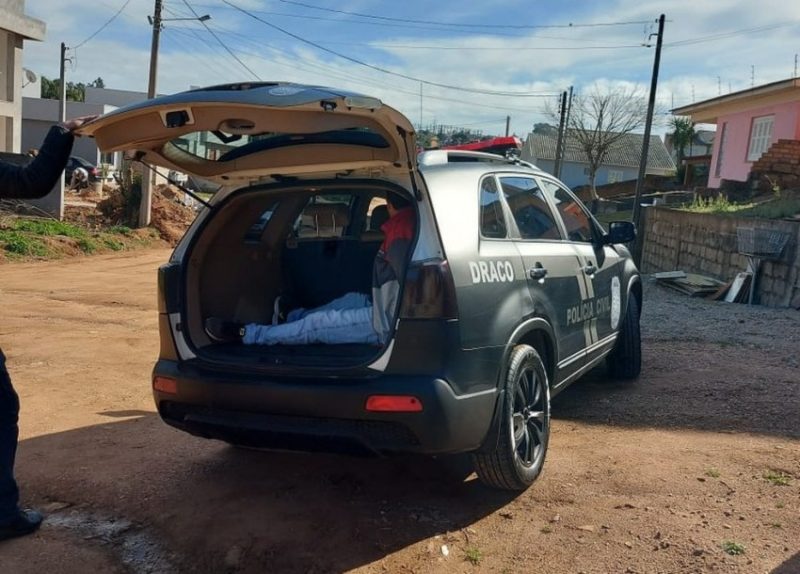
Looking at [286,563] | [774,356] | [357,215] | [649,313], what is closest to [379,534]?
[286,563]

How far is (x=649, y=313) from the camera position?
33.1ft

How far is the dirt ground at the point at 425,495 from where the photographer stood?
135 inches

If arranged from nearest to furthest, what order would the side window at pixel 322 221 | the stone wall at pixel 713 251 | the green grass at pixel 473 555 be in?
the green grass at pixel 473 555 < the side window at pixel 322 221 < the stone wall at pixel 713 251

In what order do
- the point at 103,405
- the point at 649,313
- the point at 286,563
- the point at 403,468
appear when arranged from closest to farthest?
the point at 286,563 → the point at 403,468 → the point at 103,405 → the point at 649,313

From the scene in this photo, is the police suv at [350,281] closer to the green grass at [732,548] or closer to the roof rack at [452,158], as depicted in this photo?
the roof rack at [452,158]

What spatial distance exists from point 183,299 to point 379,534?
1.54 metres

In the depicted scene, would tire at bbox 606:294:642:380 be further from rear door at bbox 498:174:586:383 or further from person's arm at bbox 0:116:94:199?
person's arm at bbox 0:116:94:199

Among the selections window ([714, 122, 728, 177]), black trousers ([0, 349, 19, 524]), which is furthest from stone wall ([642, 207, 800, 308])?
black trousers ([0, 349, 19, 524])

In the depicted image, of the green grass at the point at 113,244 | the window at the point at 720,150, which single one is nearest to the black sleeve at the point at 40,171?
the green grass at the point at 113,244

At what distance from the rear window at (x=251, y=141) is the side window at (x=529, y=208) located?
3.51 feet

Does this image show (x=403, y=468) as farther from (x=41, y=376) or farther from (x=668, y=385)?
(x=41, y=376)

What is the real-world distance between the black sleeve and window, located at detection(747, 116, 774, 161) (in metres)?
20.0

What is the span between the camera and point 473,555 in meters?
3.43

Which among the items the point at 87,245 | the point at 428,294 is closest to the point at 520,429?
the point at 428,294
